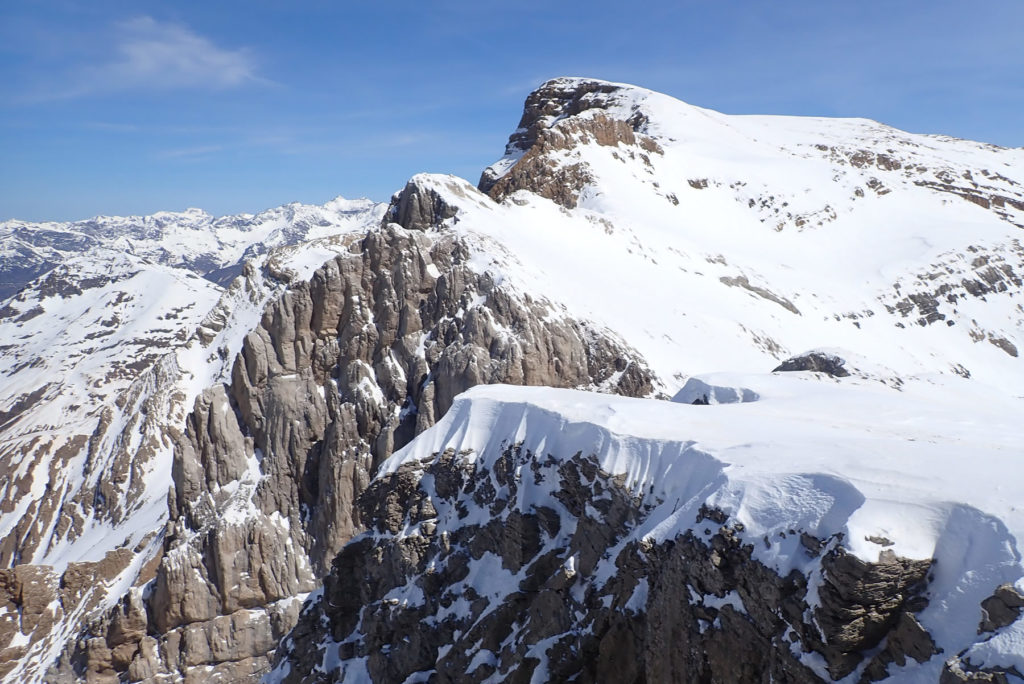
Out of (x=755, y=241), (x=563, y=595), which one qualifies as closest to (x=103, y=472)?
(x=563, y=595)

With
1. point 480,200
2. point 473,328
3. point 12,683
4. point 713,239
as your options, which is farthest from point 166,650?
point 713,239

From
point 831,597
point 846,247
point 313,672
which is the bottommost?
point 313,672

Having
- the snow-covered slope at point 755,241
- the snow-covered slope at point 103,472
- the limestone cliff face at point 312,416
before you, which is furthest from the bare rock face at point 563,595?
the snow-covered slope at point 103,472

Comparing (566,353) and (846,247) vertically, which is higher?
(846,247)

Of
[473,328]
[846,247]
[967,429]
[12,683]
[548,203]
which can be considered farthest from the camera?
[846,247]

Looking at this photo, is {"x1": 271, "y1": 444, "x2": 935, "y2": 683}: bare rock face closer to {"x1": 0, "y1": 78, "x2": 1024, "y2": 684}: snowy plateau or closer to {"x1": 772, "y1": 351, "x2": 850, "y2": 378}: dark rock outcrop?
{"x1": 0, "y1": 78, "x2": 1024, "y2": 684}: snowy plateau

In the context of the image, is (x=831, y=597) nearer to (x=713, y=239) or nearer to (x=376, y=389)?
(x=376, y=389)

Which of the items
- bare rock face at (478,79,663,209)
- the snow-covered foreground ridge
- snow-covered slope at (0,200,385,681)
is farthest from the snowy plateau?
bare rock face at (478,79,663,209)
